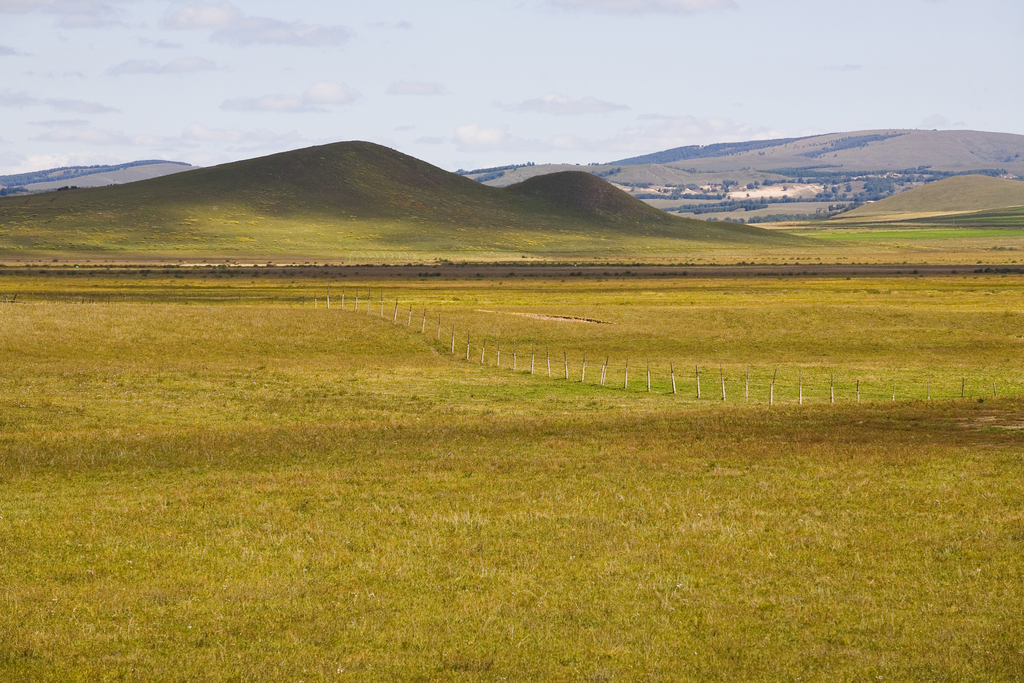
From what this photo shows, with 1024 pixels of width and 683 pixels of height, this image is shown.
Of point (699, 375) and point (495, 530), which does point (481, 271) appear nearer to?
point (699, 375)

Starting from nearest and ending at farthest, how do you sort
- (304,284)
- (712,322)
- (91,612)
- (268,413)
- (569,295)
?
1. (91,612)
2. (268,413)
3. (712,322)
4. (569,295)
5. (304,284)

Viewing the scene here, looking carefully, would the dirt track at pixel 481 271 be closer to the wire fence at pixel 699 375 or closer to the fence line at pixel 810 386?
the wire fence at pixel 699 375

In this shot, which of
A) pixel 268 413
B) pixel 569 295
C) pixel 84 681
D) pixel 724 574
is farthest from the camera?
pixel 569 295

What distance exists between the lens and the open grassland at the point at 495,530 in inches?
621

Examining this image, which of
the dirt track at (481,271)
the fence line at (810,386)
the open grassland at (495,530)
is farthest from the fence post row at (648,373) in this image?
the dirt track at (481,271)

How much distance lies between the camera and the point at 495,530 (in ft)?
73.6

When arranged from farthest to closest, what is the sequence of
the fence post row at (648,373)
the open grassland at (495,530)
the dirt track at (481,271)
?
the dirt track at (481,271) → the fence post row at (648,373) → the open grassland at (495,530)

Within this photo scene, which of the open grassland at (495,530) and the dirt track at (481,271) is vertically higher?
the dirt track at (481,271)

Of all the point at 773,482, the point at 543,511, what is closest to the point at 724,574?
the point at 543,511

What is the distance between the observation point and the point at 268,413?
4228cm

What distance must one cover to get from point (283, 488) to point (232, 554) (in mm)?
6512

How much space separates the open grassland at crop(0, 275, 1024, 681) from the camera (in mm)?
15773

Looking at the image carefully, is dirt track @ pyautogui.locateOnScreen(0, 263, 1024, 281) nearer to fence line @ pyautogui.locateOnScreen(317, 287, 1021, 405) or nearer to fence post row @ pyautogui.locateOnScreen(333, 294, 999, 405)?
fence post row @ pyautogui.locateOnScreen(333, 294, 999, 405)

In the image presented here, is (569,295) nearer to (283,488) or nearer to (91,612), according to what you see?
(283,488)
